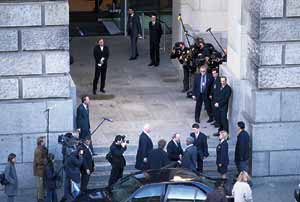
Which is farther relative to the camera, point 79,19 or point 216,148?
point 79,19

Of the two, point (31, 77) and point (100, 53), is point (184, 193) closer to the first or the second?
point (31, 77)

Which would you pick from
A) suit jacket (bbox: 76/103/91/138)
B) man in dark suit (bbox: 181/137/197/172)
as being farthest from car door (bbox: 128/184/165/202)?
suit jacket (bbox: 76/103/91/138)

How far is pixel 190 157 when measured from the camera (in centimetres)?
2452

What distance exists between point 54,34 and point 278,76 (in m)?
5.63

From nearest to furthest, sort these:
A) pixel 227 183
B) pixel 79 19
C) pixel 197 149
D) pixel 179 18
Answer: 1. pixel 227 183
2. pixel 197 149
3. pixel 179 18
4. pixel 79 19

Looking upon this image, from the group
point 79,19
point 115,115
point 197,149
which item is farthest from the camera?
point 79,19

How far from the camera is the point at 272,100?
2598 centimetres

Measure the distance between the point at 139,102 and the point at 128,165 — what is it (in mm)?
4773

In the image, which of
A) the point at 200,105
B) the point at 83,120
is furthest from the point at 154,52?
the point at 83,120

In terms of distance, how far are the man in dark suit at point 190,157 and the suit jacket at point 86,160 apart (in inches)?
84.7

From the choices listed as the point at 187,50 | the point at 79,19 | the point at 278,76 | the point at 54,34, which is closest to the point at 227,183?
the point at 278,76

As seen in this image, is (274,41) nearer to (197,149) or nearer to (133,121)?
(197,149)

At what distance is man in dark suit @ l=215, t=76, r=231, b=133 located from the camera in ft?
89.6

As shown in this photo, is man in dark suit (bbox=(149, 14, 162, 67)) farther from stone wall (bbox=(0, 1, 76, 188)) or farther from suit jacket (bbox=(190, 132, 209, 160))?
suit jacket (bbox=(190, 132, 209, 160))
